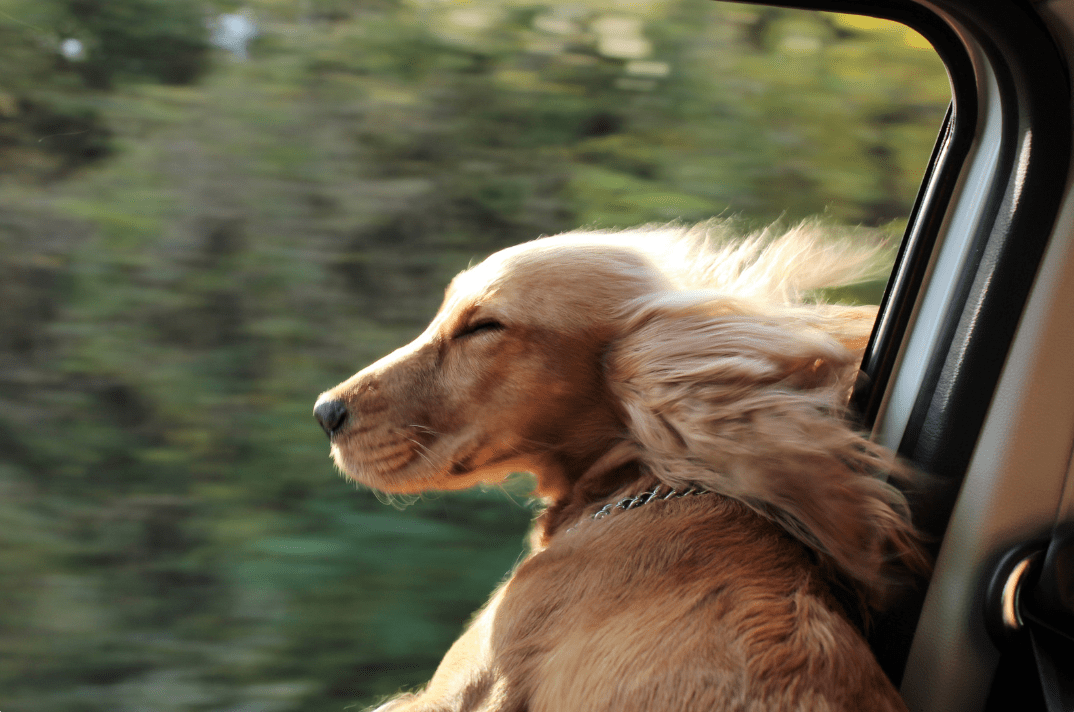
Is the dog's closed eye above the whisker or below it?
above

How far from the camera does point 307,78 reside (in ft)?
7.09

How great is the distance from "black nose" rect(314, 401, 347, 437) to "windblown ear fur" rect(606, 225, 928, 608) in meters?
0.54

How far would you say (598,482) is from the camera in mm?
1730

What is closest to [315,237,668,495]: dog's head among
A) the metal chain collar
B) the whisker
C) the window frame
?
the whisker

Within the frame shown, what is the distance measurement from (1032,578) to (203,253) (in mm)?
1842

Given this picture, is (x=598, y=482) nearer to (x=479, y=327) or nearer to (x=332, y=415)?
(x=479, y=327)

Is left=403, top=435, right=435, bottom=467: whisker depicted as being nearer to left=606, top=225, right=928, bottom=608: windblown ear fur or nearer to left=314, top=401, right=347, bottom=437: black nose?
left=314, top=401, right=347, bottom=437: black nose

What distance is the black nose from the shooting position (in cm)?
177

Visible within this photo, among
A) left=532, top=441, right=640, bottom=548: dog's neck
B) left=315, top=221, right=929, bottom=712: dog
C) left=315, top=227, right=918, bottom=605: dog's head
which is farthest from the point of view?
left=532, top=441, right=640, bottom=548: dog's neck

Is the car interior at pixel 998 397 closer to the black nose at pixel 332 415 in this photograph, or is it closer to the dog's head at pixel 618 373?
the dog's head at pixel 618 373

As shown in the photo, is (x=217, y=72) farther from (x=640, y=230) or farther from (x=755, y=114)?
(x=755, y=114)

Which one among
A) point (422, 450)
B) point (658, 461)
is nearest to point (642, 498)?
point (658, 461)

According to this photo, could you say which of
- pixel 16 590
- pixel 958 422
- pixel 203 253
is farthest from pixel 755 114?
pixel 16 590

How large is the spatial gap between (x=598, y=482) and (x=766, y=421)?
412 mm
